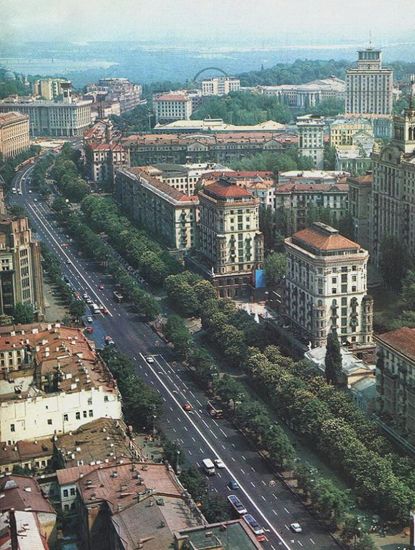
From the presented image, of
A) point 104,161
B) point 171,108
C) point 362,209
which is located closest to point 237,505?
point 362,209

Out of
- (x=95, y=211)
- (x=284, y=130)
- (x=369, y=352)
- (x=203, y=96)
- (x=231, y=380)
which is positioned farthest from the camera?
(x=203, y=96)

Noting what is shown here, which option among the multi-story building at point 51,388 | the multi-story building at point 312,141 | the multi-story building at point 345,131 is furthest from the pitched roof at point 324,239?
the multi-story building at point 345,131

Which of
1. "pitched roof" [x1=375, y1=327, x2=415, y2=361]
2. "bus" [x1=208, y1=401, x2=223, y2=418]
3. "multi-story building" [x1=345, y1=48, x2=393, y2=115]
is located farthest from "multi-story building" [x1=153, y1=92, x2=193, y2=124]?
"pitched roof" [x1=375, y1=327, x2=415, y2=361]

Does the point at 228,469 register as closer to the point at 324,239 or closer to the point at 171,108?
the point at 324,239

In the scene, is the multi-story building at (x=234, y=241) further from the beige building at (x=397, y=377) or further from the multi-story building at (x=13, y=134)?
the multi-story building at (x=13, y=134)

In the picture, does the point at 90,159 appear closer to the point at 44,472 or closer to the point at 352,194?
the point at 352,194

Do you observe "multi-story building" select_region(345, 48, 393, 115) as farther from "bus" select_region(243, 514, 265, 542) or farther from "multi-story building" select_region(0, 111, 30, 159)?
"bus" select_region(243, 514, 265, 542)

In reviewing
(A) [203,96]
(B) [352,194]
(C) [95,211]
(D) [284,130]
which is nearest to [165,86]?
(A) [203,96]
